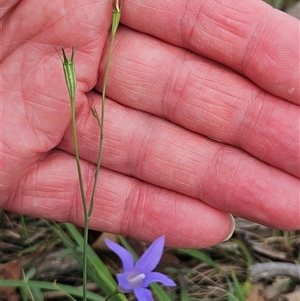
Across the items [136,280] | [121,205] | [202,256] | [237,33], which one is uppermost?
[237,33]

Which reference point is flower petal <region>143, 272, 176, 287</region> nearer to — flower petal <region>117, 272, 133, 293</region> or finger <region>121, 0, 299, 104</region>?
flower petal <region>117, 272, 133, 293</region>

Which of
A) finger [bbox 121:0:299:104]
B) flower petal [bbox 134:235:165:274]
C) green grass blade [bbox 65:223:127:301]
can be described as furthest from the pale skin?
flower petal [bbox 134:235:165:274]

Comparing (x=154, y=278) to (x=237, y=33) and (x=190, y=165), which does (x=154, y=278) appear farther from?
(x=237, y=33)

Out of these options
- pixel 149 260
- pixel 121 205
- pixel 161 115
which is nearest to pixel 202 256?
pixel 121 205

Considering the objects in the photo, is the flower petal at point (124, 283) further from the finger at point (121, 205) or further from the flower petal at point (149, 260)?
the finger at point (121, 205)

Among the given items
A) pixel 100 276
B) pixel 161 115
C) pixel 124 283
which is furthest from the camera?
pixel 161 115

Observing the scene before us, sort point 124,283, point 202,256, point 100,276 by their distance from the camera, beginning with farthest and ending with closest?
point 202,256
point 100,276
point 124,283
